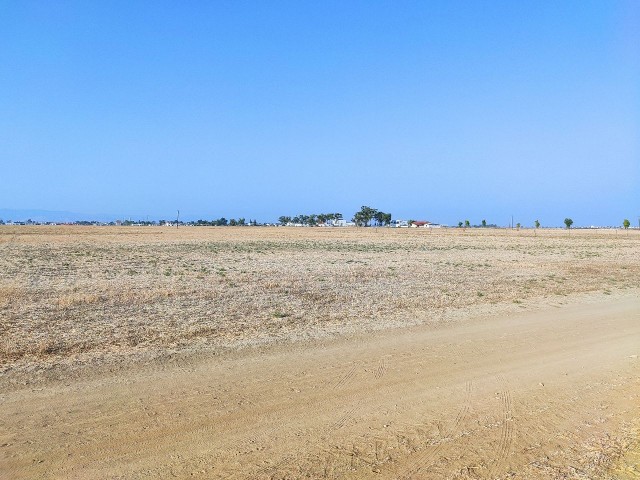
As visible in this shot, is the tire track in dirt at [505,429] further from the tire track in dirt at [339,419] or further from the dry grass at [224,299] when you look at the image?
the dry grass at [224,299]

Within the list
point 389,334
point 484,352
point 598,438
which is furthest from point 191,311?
point 598,438

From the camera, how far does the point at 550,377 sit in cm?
779

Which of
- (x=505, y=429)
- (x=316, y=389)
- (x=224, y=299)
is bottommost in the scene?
(x=505, y=429)

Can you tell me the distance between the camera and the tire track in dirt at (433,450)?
194 inches

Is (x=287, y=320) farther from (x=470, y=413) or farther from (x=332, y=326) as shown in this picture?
(x=470, y=413)

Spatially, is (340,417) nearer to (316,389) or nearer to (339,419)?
(339,419)

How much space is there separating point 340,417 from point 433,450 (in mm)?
1215

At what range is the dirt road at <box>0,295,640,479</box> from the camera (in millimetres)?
5008

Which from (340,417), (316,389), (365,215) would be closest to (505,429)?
(340,417)

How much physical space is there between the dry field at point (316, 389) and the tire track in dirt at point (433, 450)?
24 mm

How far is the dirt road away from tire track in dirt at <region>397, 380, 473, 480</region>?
2cm

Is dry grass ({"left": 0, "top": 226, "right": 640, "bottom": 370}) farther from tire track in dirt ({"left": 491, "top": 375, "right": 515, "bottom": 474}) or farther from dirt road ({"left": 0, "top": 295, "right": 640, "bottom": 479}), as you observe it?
tire track in dirt ({"left": 491, "top": 375, "right": 515, "bottom": 474})

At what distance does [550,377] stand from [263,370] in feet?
14.4

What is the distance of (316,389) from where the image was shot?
702cm
